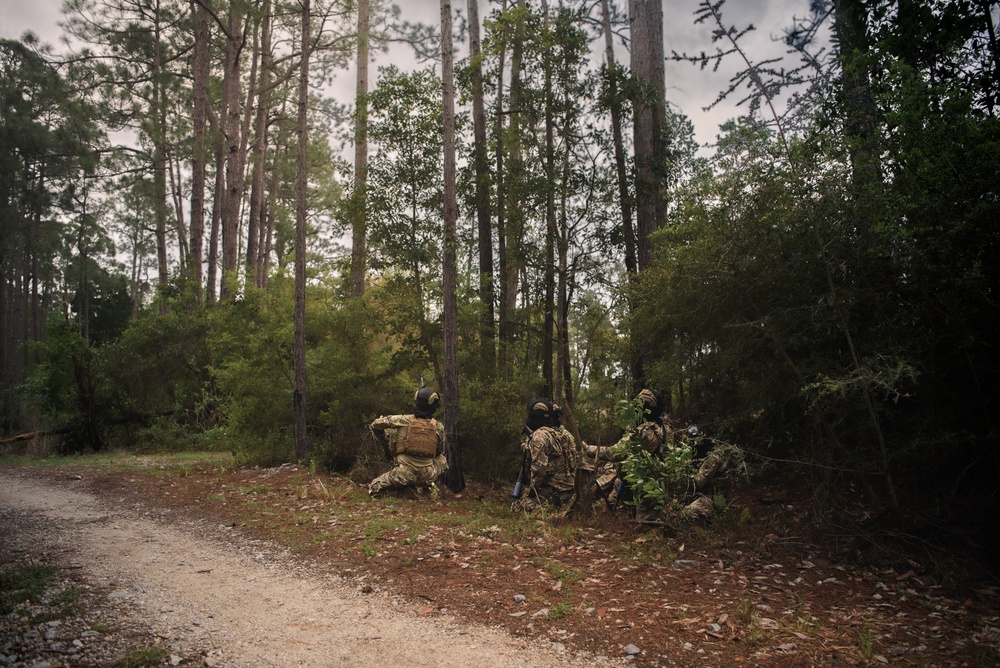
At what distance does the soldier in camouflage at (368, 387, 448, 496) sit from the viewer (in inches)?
368

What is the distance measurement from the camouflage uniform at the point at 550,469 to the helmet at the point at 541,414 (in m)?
0.10

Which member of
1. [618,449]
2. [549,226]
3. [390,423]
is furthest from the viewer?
[549,226]

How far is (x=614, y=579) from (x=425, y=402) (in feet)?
14.5

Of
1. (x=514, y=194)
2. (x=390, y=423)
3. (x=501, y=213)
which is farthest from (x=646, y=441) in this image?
(x=501, y=213)

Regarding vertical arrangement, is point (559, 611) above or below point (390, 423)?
below

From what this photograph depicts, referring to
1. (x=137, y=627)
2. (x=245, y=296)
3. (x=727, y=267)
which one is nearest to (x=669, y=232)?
(x=727, y=267)

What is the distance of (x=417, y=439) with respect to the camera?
941cm

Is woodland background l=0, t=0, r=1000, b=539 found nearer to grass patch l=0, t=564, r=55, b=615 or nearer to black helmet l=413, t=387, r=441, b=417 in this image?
black helmet l=413, t=387, r=441, b=417

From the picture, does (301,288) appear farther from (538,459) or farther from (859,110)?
(859,110)

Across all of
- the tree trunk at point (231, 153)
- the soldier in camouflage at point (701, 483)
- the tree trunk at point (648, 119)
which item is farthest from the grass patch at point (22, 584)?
the tree trunk at point (231, 153)

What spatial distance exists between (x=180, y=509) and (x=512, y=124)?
9422 millimetres

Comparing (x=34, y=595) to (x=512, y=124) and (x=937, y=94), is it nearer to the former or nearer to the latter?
(x=937, y=94)

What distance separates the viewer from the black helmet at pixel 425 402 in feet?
30.7

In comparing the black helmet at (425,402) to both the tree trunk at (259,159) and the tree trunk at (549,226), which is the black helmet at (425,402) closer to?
the tree trunk at (549,226)
